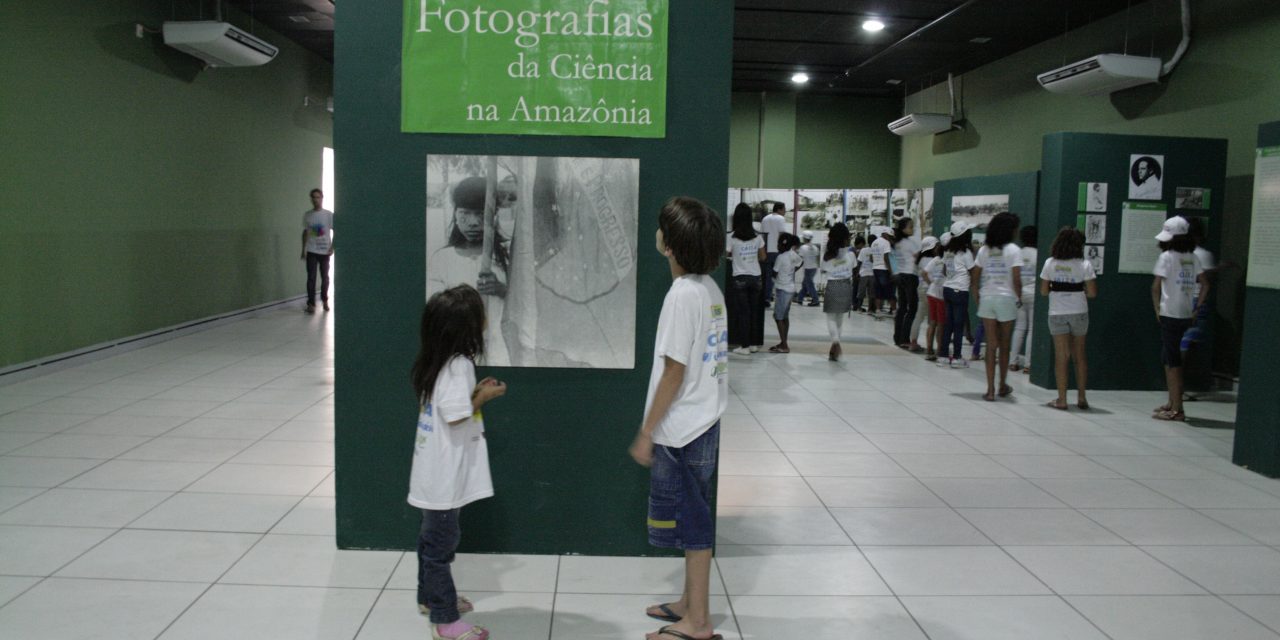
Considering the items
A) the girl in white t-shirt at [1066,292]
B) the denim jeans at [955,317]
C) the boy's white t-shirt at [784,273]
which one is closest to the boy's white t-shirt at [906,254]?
the denim jeans at [955,317]

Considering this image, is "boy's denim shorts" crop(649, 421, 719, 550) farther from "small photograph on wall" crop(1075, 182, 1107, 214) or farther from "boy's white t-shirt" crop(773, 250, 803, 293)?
"boy's white t-shirt" crop(773, 250, 803, 293)

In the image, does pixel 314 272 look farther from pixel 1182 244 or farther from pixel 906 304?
pixel 1182 244

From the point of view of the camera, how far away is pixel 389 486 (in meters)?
3.48

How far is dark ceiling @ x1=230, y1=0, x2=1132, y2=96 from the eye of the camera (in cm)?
985

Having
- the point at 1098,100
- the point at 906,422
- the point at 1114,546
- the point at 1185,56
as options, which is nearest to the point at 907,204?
the point at 1098,100

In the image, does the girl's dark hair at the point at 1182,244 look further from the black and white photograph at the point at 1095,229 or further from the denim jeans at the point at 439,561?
the denim jeans at the point at 439,561

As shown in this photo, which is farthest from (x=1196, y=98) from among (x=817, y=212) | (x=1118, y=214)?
(x=817, y=212)

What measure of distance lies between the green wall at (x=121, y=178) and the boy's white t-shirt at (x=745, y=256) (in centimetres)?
559

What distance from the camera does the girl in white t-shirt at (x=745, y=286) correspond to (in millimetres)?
8719

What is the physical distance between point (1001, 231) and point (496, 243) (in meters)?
5.06

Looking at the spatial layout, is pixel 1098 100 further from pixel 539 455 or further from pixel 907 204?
pixel 539 455

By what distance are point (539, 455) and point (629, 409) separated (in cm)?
38

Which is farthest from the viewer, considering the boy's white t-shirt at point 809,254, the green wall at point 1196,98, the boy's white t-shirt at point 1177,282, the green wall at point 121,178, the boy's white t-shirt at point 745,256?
the boy's white t-shirt at point 809,254

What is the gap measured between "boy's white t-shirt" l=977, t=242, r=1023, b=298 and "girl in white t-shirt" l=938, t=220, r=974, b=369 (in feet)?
3.80
